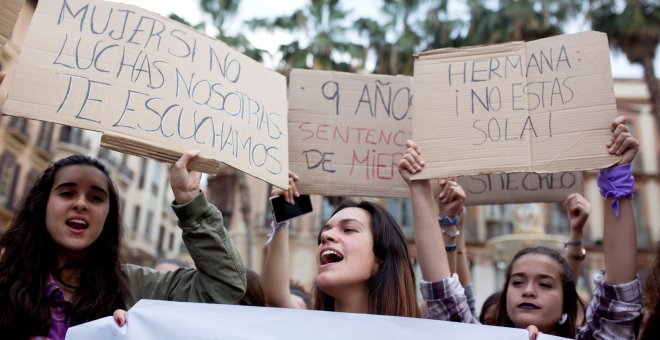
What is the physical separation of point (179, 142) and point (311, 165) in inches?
35.4

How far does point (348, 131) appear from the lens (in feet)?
11.6

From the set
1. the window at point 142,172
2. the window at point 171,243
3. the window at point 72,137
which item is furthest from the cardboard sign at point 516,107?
the window at point 171,243

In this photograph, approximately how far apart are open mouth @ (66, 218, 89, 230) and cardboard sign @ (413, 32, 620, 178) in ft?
4.36

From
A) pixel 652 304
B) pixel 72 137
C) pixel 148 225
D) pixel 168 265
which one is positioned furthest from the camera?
pixel 148 225

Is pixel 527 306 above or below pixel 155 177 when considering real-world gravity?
below

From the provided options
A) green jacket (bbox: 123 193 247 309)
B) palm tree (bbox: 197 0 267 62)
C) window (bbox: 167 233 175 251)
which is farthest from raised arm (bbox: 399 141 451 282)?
window (bbox: 167 233 175 251)

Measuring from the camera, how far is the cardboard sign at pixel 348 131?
345 cm

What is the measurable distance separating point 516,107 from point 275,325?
4.39ft

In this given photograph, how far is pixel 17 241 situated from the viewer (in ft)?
8.83

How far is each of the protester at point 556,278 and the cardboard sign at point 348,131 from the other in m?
0.59

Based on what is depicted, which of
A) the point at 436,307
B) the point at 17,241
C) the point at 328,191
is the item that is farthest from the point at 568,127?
the point at 17,241

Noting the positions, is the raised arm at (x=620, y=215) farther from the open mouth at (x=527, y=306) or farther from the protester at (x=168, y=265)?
the protester at (x=168, y=265)

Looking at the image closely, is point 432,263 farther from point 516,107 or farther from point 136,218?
point 136,218

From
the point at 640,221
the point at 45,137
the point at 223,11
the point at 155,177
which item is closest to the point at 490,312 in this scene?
the point at 223,11
